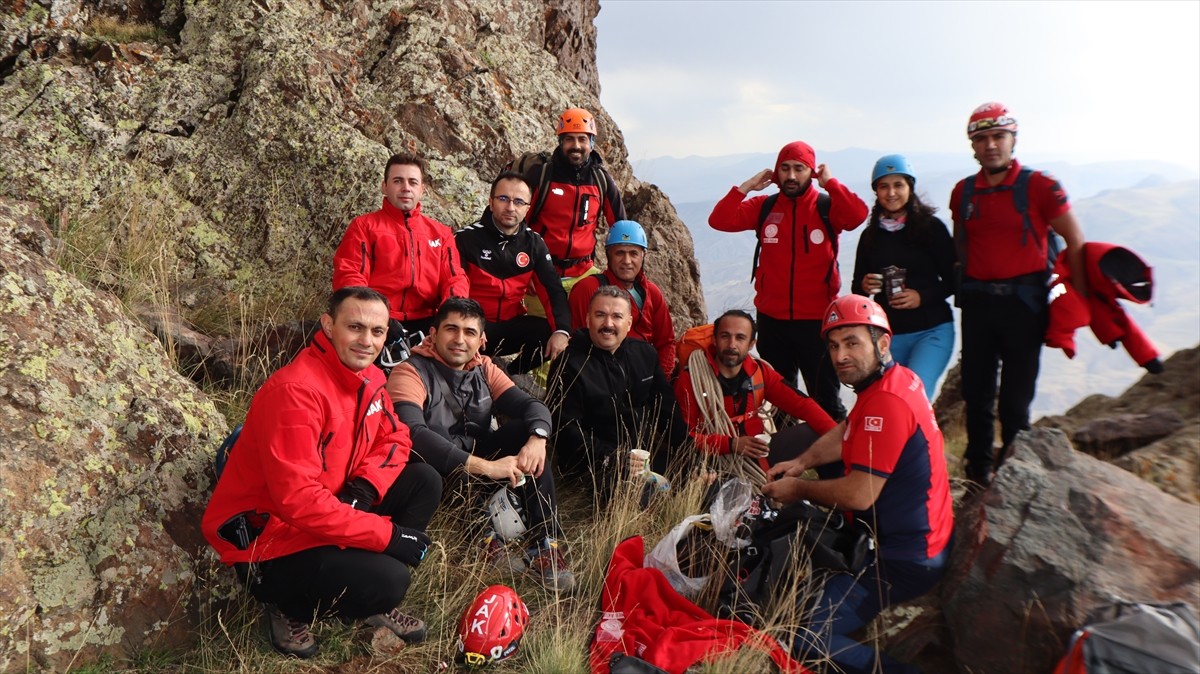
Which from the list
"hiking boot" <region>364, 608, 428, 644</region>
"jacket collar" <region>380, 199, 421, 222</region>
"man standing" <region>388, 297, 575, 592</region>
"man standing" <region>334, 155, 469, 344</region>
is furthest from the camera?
"jacket collar" <region>380, 199, 421, 222</region>

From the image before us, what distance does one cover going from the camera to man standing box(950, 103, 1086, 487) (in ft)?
17.2

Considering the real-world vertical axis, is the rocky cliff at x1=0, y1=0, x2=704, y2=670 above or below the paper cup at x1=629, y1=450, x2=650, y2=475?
above

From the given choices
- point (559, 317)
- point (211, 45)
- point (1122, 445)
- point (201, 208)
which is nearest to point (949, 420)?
point (1122, 445)

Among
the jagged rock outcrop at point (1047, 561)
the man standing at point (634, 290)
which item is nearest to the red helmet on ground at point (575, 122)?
the man standing at point (634, 290)

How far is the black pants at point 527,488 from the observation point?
4.93m

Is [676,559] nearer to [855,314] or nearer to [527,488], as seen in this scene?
[527,488]

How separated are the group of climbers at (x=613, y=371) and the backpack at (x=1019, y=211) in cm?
2

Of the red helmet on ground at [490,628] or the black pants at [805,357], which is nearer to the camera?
the red helmet on ground at [490,628]

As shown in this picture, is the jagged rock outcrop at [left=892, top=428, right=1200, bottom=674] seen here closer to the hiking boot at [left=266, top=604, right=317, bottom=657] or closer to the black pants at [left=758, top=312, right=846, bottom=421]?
the black pants at [left=758, top=312, right=846, bottom=421]

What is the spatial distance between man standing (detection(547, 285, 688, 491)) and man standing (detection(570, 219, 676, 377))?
928mm

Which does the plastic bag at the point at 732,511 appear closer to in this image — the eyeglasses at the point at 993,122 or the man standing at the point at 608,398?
the man standing at the point at 608,398

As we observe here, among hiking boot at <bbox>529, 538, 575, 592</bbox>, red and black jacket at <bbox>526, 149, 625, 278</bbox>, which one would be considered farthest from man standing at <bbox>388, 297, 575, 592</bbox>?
red and black jacket at <bbox>526, 149, 625, 278</bbox>

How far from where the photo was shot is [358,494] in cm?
390

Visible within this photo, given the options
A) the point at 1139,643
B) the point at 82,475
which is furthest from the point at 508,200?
the point at 1139,643
